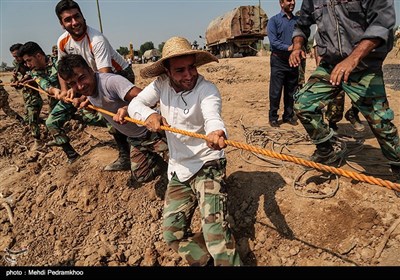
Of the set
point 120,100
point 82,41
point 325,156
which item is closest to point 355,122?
point 325,156

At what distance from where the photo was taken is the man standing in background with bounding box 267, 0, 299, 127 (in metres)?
4.38

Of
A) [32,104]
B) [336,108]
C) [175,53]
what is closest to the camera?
[175,53]

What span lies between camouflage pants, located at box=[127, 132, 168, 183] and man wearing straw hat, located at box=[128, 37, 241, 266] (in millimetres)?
756

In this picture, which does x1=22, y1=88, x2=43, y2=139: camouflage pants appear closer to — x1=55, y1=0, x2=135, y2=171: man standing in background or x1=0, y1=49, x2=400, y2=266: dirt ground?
x1=0, y1=49, x2=400, y2=266: dirt ground

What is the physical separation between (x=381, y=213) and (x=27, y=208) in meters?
3.66

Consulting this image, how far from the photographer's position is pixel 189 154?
2.41 meters

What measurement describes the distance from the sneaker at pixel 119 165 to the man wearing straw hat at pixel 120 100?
25 centimetres

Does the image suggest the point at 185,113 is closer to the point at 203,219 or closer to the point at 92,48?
the point at 203,219

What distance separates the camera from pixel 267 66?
1088cm

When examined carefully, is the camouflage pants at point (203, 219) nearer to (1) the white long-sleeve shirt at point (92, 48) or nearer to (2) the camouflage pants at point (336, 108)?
(1) the white long-sleeve shirt at point (92, 48)

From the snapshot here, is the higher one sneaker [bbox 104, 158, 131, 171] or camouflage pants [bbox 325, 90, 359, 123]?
camouflage pants [bbox 325, 90, 359, 123]

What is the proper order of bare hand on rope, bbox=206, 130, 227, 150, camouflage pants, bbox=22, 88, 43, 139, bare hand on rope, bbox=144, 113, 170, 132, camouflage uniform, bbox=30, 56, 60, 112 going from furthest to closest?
camouflage pants, bbox=22, 88, 43, 139 → camouflage uniform, bbox=30, 56, 60, 112 → bare hand on rope, bbox=144, 113, 170, 132 → bare hand on rope, bbox=206, 130, 227, 150

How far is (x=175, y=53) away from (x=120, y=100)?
115 cm

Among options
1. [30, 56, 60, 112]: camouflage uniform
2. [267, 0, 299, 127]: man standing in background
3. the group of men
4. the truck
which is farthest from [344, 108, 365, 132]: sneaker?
the truck
